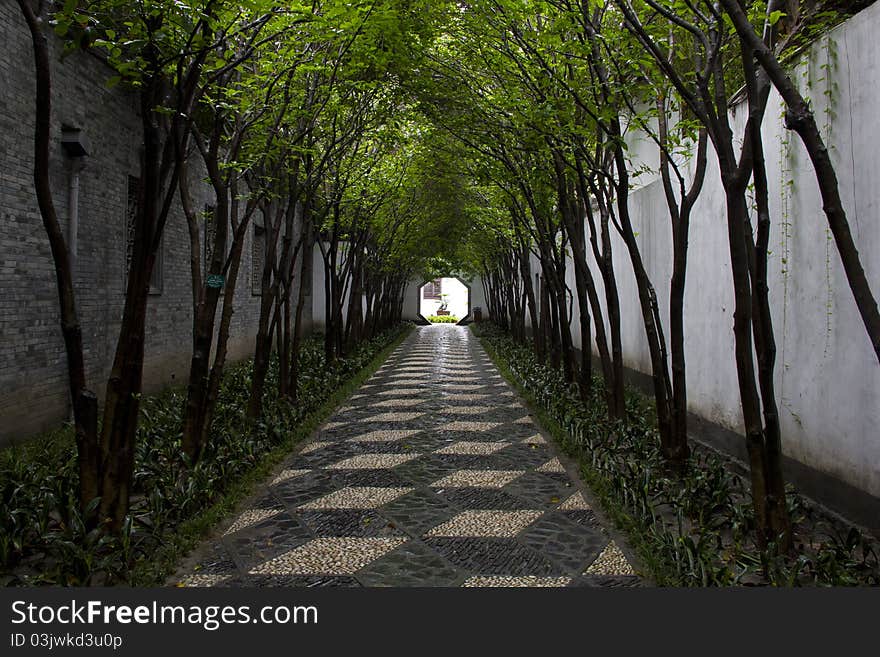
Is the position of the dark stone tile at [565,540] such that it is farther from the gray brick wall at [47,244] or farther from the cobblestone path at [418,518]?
the gray brick wall at [47,244]

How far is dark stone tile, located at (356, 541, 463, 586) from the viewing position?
3111mm

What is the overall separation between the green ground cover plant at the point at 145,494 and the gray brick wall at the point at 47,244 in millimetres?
545

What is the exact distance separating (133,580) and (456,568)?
4.68 feet

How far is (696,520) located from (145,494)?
3217mm

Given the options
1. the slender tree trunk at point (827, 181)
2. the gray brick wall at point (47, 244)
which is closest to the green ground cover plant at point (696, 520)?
the slender tree trunk at point (827, 181)

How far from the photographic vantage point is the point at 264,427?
18.9 feet

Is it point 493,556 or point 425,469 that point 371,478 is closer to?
point 425,469

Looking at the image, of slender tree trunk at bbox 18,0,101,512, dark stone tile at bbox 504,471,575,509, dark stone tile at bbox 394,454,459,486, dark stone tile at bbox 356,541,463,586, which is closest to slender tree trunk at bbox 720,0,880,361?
dark stone tile at bbox 356,541,463,586

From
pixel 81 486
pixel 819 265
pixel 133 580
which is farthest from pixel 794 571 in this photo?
pixel 81 486

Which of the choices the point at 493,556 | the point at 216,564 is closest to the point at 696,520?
the point at 493,556

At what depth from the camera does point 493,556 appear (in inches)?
135

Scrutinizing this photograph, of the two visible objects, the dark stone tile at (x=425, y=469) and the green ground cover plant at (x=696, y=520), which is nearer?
the green ground cover plant at (x=696, y=520)

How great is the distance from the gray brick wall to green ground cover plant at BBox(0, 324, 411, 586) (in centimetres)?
54

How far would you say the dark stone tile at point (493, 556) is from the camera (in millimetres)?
3264
